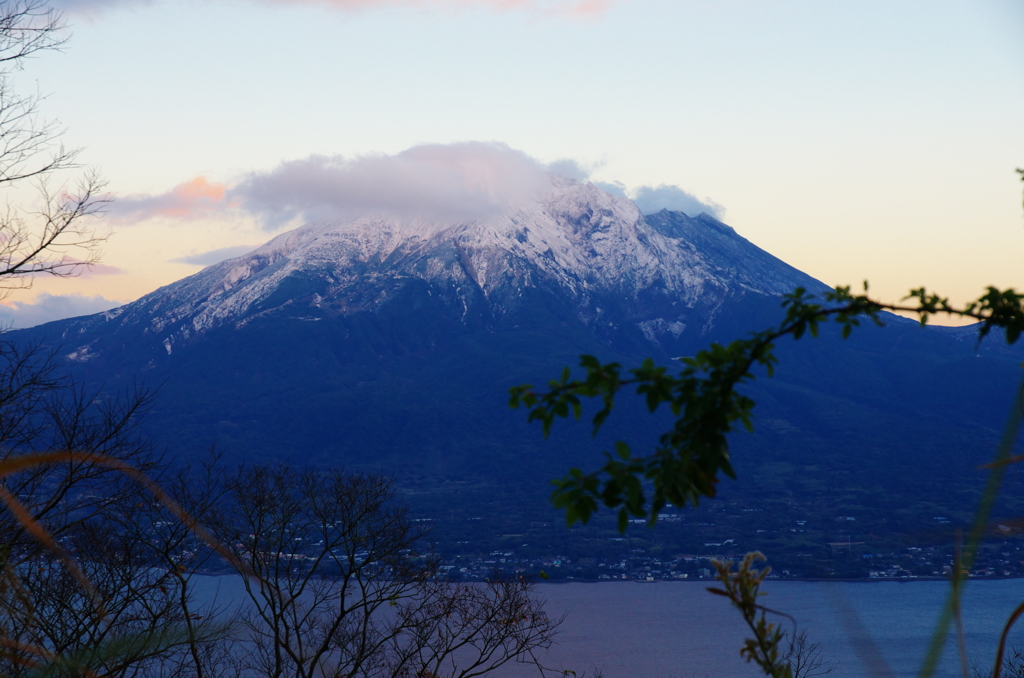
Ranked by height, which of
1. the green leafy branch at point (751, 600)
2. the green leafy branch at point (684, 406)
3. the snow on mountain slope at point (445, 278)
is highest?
the snow on mountain slope at point (445, 278)

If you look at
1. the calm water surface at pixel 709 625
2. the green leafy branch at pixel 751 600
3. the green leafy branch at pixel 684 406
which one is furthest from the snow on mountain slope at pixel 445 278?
the green leafy branch at pixel 751 600

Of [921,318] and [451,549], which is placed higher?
[921,318]

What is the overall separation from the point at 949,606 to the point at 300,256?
199231mm

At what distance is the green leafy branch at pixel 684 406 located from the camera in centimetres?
172

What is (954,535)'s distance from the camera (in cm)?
143

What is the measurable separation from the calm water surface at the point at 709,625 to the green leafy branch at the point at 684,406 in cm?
4103

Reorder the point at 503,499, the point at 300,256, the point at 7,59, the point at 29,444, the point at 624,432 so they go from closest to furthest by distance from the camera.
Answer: the point at 7,59 < the point at 29,444 < the point at 503,499 < the point at 624,432 < the point at 300,256

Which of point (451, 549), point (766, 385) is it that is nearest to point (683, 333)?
point (766, 385)

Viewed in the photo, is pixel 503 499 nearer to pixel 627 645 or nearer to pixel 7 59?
pixel 627 645

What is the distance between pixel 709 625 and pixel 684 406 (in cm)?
6467

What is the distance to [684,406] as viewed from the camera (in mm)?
1849

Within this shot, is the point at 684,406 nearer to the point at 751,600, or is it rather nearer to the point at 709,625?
the point at 751,600

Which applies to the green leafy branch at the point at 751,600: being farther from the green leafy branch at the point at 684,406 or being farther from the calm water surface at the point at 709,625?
the calm water surface at the point at 709,625

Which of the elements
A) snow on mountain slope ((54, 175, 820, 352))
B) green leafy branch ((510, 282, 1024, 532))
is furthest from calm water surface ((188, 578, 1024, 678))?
snow on mountain slope ((54, 175, 820, 352))
